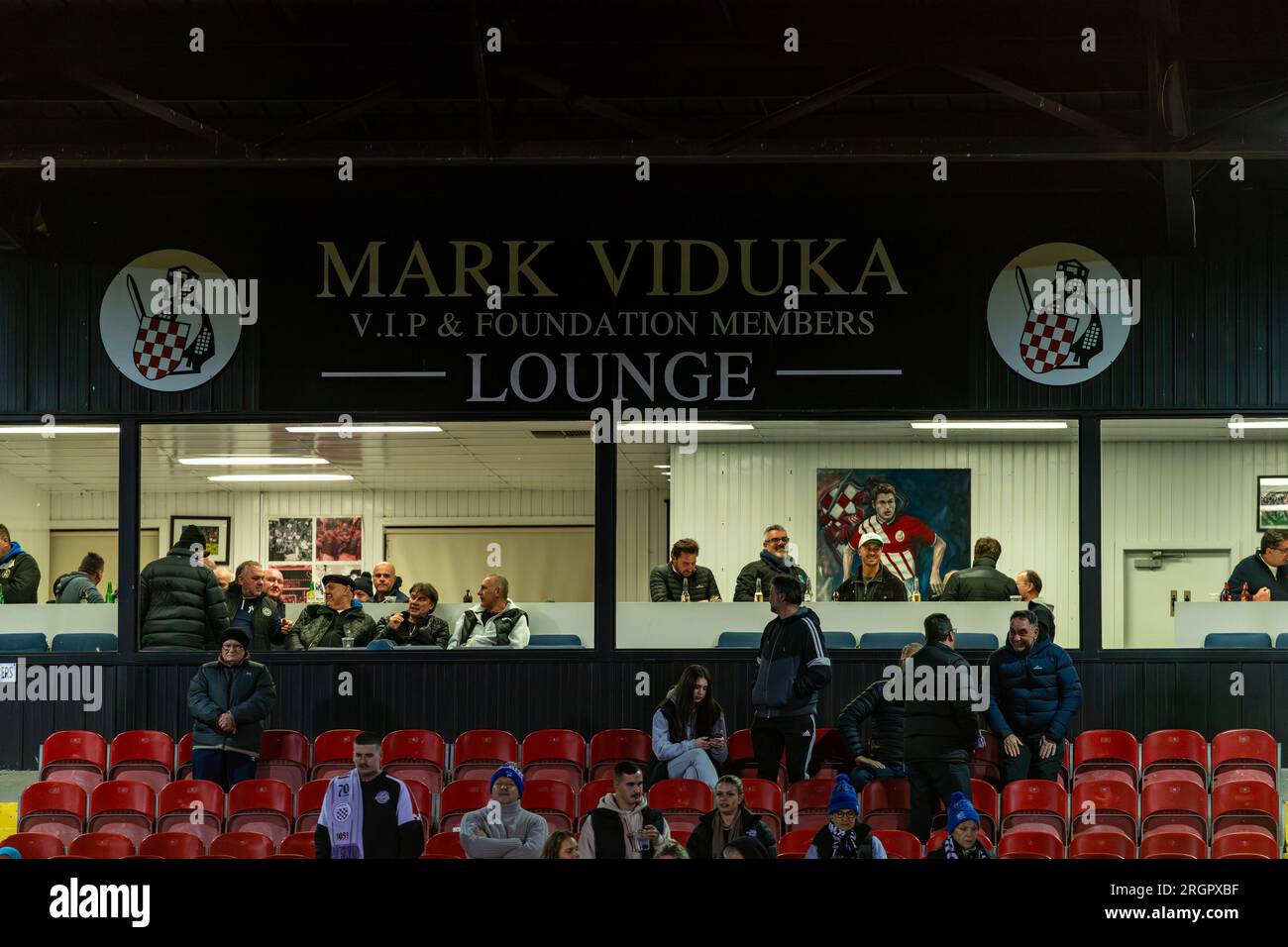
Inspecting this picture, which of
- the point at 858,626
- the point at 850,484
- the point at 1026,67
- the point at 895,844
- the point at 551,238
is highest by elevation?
the point at 1026,67

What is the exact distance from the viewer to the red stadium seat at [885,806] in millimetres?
9234

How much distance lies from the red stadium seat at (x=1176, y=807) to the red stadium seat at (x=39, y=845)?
614 centimetres

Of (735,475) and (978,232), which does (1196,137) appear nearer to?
(978,232)

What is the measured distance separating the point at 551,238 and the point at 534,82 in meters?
2.05

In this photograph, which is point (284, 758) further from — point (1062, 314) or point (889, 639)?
point (1062, 314)

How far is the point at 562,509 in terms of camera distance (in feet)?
64.9

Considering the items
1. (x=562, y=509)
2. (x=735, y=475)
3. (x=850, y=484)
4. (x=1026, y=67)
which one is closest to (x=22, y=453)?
(x=562, y=509)

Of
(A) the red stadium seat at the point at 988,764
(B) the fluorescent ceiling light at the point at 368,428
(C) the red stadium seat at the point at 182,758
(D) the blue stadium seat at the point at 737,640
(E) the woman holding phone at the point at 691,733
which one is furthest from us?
(B) the fluorescent ceiling light at the point at 368,428

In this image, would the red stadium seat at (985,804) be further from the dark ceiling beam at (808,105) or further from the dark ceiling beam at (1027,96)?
the dark ceiling beam at (808,105)

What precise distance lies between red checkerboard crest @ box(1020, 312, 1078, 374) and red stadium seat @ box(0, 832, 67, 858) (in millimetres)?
7497

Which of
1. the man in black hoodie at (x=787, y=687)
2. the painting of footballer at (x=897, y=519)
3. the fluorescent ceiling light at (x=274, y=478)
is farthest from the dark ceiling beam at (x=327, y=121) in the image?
the fluorescent ceiling light at (x=274, y=478)

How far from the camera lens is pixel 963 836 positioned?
779cm

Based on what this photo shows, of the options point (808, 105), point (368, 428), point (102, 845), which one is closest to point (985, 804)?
point (808, 105)

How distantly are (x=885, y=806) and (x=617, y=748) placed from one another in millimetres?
2043
